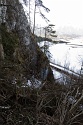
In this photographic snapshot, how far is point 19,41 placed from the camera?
14.3 metres

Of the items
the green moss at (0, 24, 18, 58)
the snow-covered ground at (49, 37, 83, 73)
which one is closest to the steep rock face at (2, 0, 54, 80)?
the green moss at (0, 24, 18, 58)

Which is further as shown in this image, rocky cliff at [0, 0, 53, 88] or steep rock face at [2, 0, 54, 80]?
steep rock face at [2, 0, 54, 80]

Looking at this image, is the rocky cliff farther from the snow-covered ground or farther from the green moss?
the snow-covered ground

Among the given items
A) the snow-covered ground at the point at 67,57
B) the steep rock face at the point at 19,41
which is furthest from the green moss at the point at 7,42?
the snow-covered ground at the point at 67,57

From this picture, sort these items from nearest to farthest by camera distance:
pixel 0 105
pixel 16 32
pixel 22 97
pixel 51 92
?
pixel 0 105, pixel 22 97, pixel 51 92, pixel 16 32

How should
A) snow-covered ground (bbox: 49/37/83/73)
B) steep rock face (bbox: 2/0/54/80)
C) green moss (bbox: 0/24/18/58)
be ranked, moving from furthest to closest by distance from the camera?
snow-covered ground (bbox: 49/37/83/73), steep rock face (bbox: 2/0/54/80), green moss (bbox: 0/24/18/58)

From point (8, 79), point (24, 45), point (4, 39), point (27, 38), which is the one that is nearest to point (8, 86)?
point (8, 79)

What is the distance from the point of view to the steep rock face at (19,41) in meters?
12.2

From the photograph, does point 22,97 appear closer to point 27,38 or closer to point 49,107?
point 49,107

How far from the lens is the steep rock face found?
12.2 m

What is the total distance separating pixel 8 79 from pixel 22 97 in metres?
0.72

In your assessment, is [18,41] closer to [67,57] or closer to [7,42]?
[7,42]

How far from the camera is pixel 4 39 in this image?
12047mm

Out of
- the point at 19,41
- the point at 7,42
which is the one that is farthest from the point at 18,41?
the point at 7,42
